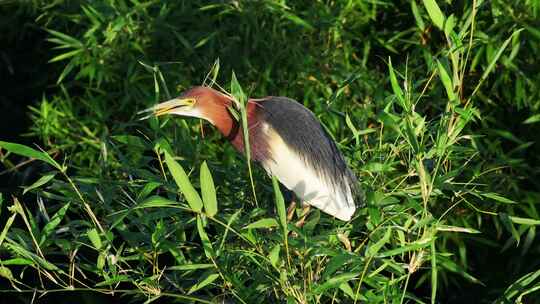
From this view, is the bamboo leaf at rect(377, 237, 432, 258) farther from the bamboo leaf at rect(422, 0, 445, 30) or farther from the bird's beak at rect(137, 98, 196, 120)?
the bird's beak at rect(137, 98, 196, 120)

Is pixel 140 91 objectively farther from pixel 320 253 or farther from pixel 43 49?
pixel 320 253

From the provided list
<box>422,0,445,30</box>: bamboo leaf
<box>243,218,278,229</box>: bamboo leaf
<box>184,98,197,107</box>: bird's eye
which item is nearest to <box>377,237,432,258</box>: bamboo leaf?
<box>243,218,278,229</box>: bamboo leaf

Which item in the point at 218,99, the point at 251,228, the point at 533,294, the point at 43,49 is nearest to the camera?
the point at 251,228

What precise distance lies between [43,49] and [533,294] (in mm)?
1846

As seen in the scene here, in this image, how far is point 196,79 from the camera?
106 inches

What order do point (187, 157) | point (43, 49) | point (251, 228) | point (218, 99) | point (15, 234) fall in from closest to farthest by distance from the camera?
1. point (251, 228)
2. point (15, 234)
3. point (218, 99)
4. point (187, 157)
5. point (43, 49)

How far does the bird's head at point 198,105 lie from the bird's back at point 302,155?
0.08m

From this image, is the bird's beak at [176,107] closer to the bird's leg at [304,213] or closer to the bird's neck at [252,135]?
the bird's neck at [252,135]

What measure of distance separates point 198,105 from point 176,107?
1.4 inches

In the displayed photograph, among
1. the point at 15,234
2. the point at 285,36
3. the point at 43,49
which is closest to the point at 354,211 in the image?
the point at 15,234

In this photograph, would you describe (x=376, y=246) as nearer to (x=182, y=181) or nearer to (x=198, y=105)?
(x=182, y=181)

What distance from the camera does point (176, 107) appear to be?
153 cm

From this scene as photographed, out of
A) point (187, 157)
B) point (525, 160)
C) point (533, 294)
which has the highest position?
point (187, 157)

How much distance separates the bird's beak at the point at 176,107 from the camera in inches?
59.8
